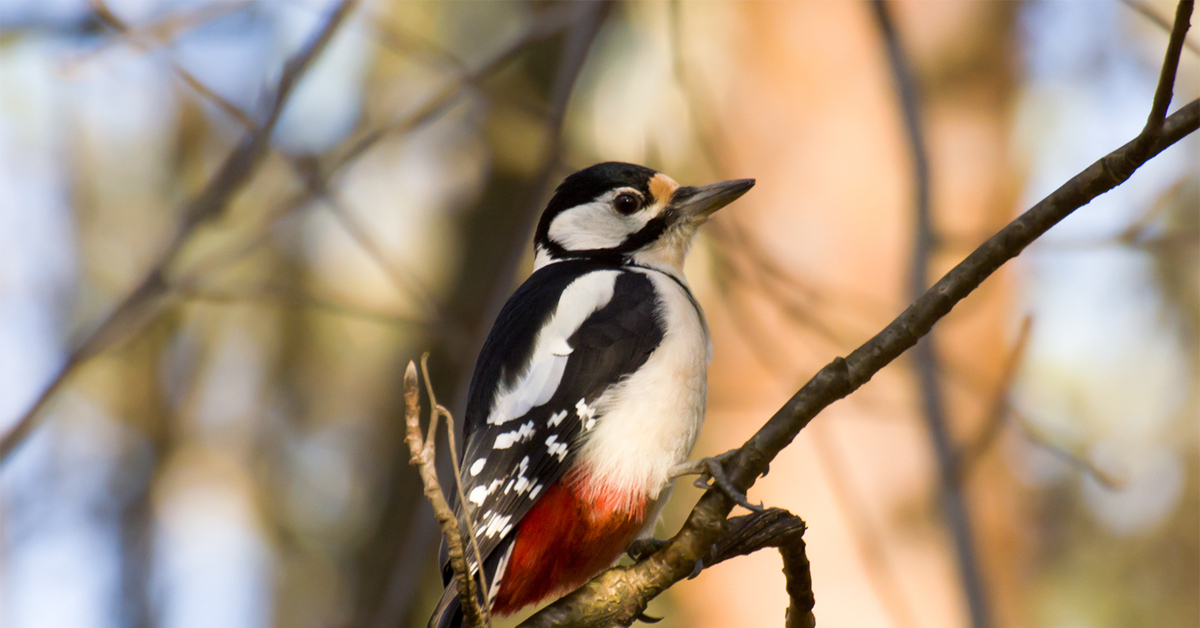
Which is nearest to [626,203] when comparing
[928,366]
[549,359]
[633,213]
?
[633,213]

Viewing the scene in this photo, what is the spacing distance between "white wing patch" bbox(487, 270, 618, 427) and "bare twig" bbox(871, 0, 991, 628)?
3.34ft

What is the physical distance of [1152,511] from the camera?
866cm

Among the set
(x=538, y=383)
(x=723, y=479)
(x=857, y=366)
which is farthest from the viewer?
(x=538, y=383)

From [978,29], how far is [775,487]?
234cm

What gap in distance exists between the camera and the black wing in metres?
2.10

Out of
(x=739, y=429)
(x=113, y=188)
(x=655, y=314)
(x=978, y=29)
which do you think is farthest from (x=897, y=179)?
(x=113, y=188)

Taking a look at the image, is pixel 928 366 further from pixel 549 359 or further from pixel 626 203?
pixel 549 359

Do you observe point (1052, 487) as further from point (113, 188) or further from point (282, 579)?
point (113, 188)

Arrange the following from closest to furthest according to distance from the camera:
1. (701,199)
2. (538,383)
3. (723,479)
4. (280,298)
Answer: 1. (723,479)
2. (538,383)
3. (701,199)
4. (280,298)

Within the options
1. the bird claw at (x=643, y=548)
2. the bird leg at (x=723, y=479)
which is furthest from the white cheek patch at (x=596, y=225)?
the bird leg at (x=723, y=479)

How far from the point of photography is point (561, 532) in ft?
7.07

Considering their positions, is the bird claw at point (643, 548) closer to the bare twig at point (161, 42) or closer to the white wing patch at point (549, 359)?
the white wing patch at point (549, 359)

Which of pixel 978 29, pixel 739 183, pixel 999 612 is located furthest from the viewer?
pixel 978 29

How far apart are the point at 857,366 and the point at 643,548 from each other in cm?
84
